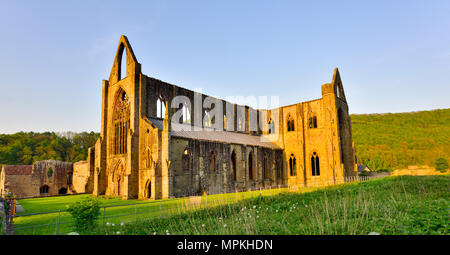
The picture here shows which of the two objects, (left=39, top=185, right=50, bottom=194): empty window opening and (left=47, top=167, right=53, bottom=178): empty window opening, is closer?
(left=39, top=185, right=50, bottom=194): empty window opening

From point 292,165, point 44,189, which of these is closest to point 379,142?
point 292,165

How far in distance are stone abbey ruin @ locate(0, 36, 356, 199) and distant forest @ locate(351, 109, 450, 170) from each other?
130 feet

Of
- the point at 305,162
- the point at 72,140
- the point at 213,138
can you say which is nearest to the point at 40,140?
the point at 72,140

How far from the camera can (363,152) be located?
248 feet

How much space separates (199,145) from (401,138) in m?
86.8

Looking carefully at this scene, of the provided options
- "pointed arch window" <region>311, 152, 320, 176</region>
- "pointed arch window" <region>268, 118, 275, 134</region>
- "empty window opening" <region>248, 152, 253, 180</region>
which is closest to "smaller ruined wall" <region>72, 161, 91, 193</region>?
"empty window opening" <region>248, 152, 253, 180</region>

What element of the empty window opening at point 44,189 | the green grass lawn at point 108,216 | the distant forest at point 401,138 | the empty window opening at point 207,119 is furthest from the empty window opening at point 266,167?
the distant forest at point 401,138

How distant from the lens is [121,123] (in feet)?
93.2

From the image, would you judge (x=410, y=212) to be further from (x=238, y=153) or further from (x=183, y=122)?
(x=183, y=122)

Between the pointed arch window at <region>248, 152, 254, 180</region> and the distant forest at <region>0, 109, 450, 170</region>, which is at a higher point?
the distant forest at <region>0, 109, 450, 170</region>

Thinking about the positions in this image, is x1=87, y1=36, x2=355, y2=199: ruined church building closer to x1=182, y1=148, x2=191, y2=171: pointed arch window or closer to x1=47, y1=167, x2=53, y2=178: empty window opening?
x1=182, y1=148, x2=191, y2=171: pointed arch window

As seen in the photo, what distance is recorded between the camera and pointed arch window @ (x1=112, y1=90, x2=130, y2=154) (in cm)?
2764
